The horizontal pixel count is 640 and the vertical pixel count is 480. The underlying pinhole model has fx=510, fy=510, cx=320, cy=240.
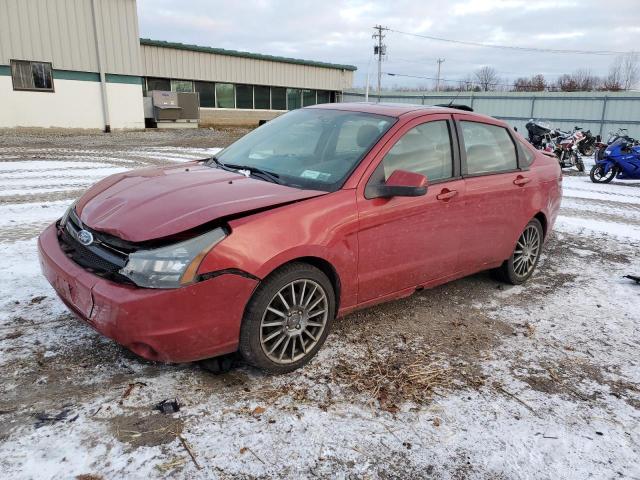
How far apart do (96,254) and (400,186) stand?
1.92 metres

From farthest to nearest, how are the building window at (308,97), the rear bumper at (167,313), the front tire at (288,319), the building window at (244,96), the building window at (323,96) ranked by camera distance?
the building window at (323,96)
the building window at (308,97)
the building window at (244,96)
the front tire at (288,319)
the rear bumper at (167,313)

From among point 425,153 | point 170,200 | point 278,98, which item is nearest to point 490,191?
point 425,153

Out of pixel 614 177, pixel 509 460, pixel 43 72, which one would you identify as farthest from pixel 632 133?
pixel 43 72

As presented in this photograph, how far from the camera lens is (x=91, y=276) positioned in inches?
111

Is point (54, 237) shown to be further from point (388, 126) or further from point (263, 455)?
point (388, 126)

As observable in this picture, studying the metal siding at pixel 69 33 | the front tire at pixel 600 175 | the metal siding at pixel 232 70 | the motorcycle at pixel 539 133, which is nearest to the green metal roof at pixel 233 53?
the metal siding at pixel 232 70

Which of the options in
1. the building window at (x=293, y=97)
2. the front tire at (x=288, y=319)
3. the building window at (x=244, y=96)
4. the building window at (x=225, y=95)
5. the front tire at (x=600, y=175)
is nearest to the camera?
the front tire at (x=288, y=319)

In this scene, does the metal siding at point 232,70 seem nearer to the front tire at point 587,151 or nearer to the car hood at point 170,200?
the front tire at point 587,151

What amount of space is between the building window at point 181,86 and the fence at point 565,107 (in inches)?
506

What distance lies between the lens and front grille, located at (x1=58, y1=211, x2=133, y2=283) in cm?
279

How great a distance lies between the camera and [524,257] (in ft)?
16.5

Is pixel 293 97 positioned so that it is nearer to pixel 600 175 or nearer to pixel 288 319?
pixel 600 175

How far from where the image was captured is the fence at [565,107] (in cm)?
2059

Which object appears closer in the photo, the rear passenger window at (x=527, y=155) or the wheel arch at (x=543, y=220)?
the rear passenger window at (x=527, y=155)
